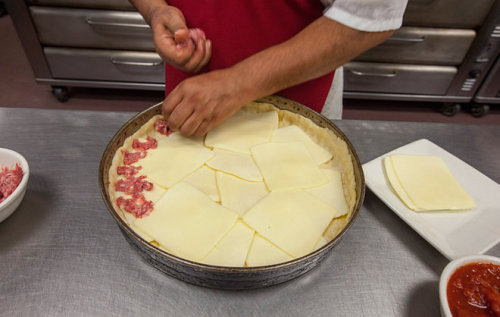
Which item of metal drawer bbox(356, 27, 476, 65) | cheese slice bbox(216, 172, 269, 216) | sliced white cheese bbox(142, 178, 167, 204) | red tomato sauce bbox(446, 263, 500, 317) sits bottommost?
metal drawer bbox(356, 27, 476, 65)

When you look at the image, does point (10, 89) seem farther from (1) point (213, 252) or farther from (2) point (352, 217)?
(2) point (352, 217)

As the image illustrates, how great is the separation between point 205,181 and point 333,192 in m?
0.33

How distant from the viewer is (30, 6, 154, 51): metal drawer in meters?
2.08

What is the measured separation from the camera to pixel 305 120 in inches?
39.6

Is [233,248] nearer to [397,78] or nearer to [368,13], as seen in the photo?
[368,13]

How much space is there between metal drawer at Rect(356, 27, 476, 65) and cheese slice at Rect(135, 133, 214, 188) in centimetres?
175

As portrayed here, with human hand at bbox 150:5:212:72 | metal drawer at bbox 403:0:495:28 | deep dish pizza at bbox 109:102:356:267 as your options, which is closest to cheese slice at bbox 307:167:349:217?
deep dish pizza at bbox 109:102:356:267

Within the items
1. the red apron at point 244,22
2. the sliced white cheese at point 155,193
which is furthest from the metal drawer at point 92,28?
the sliced white cheese at point 155,193

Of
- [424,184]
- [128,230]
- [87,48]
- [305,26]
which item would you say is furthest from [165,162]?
[87,48]

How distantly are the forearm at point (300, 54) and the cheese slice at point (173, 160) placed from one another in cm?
21

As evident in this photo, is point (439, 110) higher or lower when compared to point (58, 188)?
lower

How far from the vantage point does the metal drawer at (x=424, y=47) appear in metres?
2.14

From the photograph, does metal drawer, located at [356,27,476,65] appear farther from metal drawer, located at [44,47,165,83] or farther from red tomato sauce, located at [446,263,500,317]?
red tomato sauce, located at [446,263,500,317]

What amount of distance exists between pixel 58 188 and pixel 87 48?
1.70 meters
